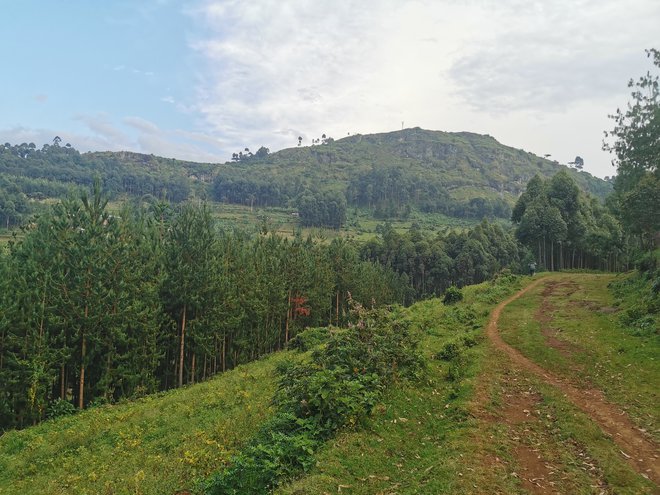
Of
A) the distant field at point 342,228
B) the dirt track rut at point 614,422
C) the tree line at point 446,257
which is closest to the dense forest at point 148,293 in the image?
the dirt track rut at point 614,422

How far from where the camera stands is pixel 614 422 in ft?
38.7

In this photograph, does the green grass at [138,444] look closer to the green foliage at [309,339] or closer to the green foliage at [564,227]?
the green foliage at [309,339]

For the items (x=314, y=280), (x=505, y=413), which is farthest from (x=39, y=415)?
(x=314, y=280)

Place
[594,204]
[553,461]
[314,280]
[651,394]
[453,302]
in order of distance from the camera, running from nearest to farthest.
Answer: [553,461] → [651,394] → [453,302] → [314,280] → [594,204]

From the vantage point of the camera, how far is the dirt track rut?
9602 mm

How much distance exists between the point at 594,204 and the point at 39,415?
3319 inches

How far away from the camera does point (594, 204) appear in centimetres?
7338

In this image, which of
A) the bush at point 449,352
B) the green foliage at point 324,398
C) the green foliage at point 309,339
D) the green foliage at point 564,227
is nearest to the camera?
the green foliage at point 324,398

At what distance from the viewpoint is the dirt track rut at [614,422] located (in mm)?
9602

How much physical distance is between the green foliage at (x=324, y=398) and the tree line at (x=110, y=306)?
19808 millimetres

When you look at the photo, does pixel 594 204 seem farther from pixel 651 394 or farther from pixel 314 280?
pixel 651 394

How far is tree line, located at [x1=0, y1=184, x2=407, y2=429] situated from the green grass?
14.2 feet

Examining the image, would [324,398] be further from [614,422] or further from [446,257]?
[446,257]

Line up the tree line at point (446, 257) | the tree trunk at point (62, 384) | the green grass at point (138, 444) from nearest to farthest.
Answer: the green grass at point (138, 444) → the tree trunk at point (62, 384) → the tree line at point (446, 257)
